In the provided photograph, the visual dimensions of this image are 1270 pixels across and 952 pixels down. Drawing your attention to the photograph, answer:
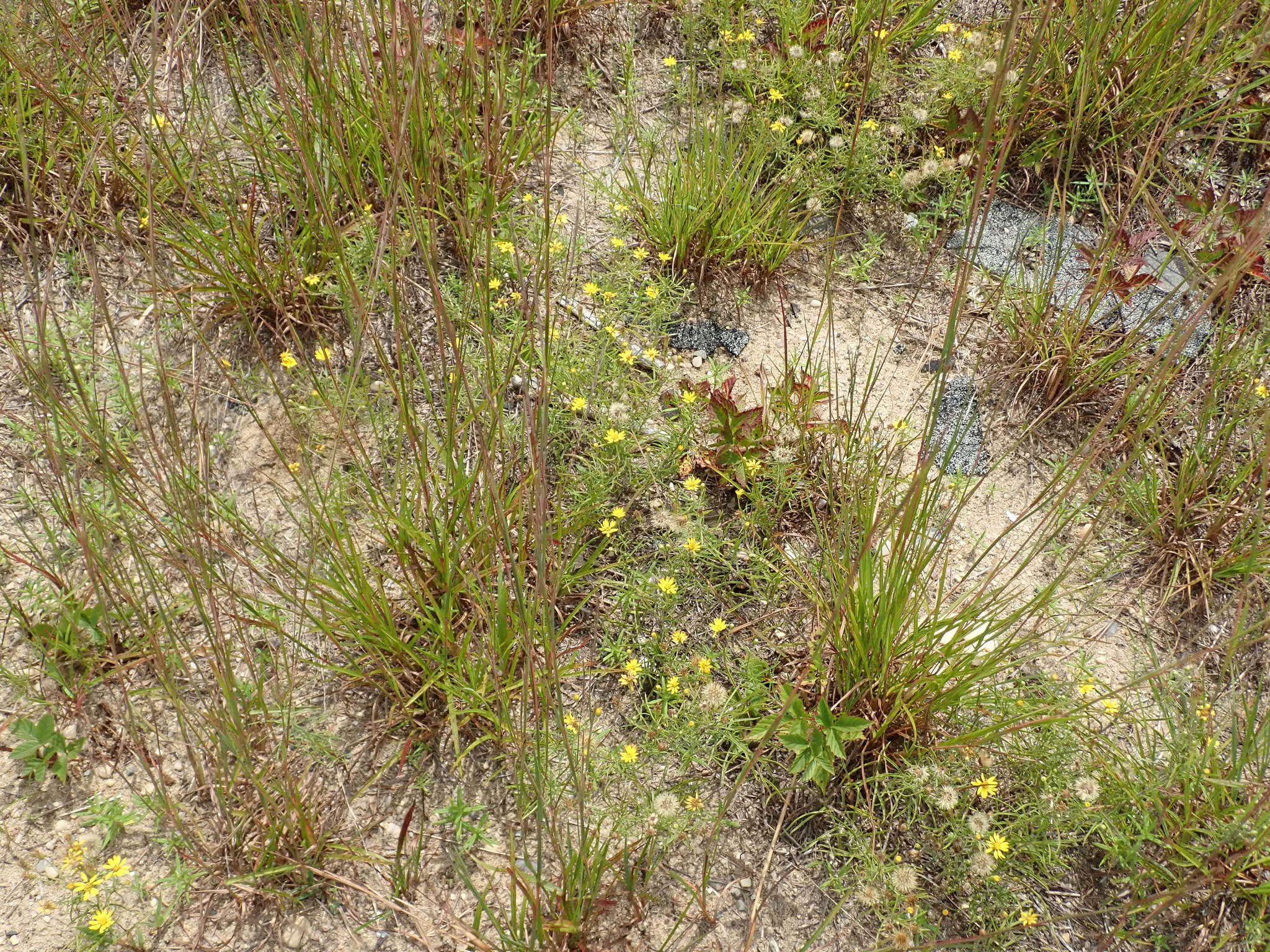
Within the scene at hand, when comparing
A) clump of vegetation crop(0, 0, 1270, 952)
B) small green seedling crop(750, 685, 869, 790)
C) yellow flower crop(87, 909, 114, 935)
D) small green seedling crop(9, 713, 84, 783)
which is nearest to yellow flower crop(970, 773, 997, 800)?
clump of vegetation crop(0, 0, 1270, 952)

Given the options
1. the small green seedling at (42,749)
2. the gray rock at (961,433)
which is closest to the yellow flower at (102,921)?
the small green seedling at (42,749)

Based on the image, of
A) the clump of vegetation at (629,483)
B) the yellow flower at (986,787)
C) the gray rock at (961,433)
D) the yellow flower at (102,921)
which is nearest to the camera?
the yellow flower at (102,921)

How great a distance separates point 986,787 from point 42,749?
208cm

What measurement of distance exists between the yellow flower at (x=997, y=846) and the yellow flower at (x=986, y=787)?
86mm

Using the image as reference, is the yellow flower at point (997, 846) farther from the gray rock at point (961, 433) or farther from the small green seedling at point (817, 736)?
the gray rock at point (961, 433)

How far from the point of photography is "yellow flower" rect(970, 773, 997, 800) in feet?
6.23

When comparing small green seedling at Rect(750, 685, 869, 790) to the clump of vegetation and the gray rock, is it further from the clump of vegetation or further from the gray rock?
the gray rock

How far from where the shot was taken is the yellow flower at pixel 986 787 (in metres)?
1.90

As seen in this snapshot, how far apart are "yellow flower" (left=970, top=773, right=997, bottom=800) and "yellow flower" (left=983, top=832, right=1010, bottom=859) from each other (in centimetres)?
9

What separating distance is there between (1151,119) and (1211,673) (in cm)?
182

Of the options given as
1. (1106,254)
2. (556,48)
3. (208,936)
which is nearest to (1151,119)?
(1106,254)

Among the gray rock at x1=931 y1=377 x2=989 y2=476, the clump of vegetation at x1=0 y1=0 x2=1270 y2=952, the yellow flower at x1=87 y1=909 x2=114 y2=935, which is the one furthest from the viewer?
the gray rock at x1=931 y1=377 x2=989 y2=476

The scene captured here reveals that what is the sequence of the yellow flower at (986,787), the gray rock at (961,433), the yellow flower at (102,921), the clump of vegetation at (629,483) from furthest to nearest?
the gray rock at (961,433), the yellow flower at (986,787), the clump of vegetation at (629,483), the yellow flower at (102,921)

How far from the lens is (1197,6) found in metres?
2.76
